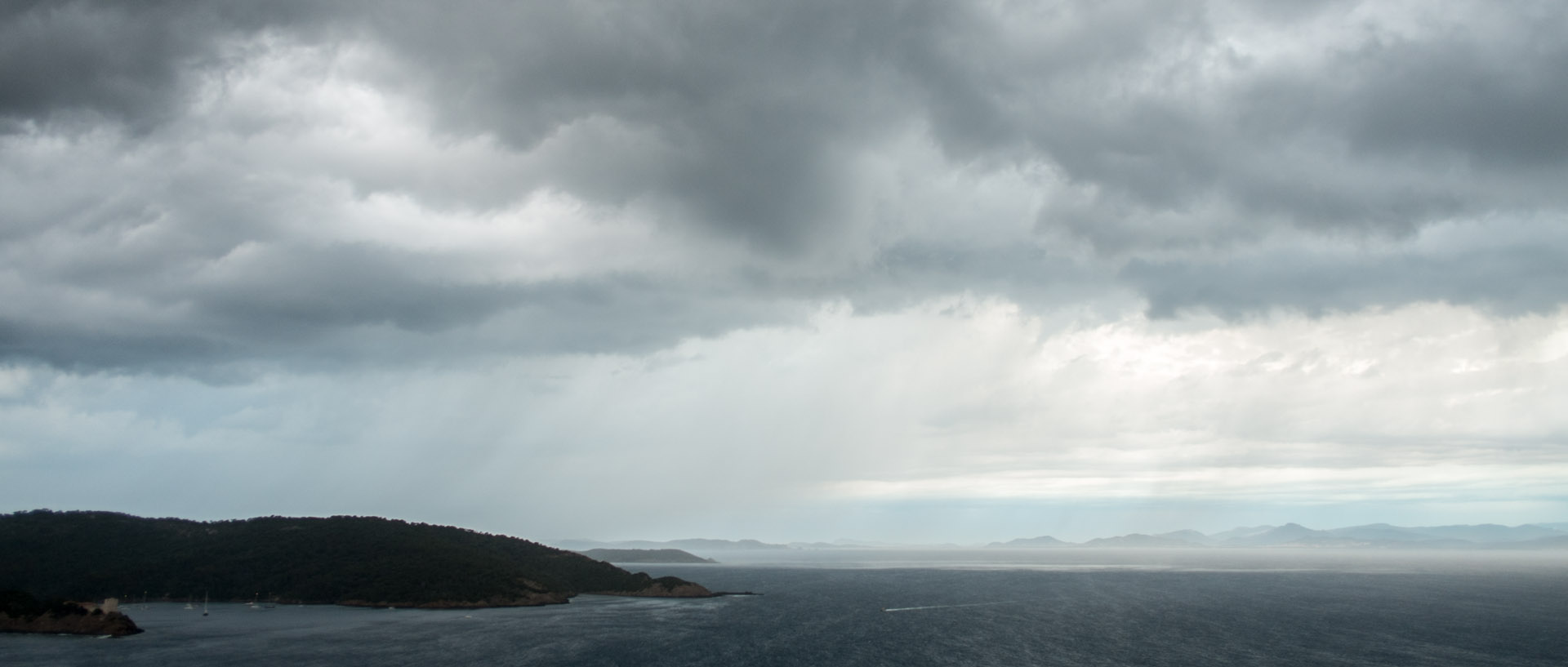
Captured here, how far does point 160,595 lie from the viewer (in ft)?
616

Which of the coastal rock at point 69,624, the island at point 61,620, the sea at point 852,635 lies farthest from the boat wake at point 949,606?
the island at point 61,620

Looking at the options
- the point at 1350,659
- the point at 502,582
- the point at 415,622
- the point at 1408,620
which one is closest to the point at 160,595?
the point at 502,582

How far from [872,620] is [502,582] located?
3495 inches

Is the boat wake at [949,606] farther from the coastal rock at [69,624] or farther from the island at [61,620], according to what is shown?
the island at [61,620]

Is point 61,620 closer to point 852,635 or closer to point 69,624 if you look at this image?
point 69,624

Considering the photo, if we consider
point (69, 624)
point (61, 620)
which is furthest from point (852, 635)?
point (61, 620)

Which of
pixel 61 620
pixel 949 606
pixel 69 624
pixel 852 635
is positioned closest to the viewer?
pixel 69 624

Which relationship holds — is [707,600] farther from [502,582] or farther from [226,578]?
[226,578]

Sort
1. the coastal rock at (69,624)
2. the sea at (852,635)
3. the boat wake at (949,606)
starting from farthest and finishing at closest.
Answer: the boat wake at (949,606) → the coastal rock at (69,624) → the sea at (852,635)

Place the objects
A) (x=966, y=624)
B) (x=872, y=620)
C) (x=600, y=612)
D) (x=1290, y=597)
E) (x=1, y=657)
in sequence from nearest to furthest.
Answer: (x=1, y=657)
(x=966, y=624)
(x=872, y=620)
(x=600, y=612)
(x=1290, y=597)

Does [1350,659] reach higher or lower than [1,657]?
lower

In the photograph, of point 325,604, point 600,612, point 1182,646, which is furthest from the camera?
point 325,604

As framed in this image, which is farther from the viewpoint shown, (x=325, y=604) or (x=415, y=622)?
(x=325, y=604)

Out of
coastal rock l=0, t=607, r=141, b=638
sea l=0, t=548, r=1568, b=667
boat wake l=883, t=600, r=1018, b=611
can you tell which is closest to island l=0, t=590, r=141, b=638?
coastal rock l=0, t=607, r=141, b=638
